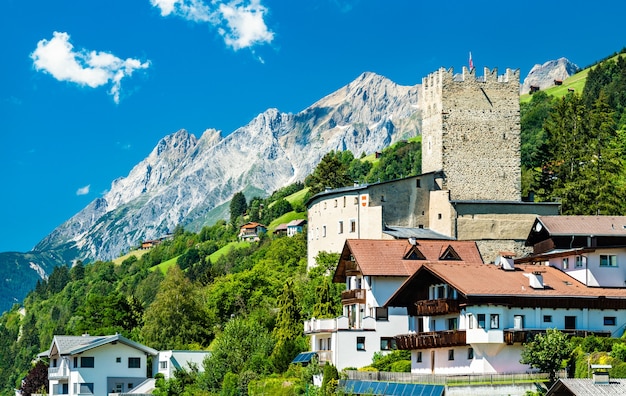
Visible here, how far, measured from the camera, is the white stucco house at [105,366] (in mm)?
83188

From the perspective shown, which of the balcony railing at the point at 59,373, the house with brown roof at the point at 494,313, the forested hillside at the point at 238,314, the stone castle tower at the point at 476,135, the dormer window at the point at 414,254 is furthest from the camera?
the balcony railing at the point at 59,373

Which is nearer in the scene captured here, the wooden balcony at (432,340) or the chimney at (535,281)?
the wooden balcony at (432,340)

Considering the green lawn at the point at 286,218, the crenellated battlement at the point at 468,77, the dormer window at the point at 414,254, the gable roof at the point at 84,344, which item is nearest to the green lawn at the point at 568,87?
the green lawn at the point at 286,218

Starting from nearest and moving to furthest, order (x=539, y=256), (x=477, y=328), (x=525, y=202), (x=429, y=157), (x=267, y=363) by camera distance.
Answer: (x=477, y=328)
(x=539, y=256)
(x=267, y=363)
(x=525, y=202)
(x=429, y=157)

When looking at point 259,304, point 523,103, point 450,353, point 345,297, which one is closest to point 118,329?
point 259,304

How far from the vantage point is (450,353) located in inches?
2030

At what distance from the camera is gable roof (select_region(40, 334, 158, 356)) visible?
83.2m

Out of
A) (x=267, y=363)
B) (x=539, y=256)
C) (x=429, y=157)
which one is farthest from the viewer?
(x=429, y=157)

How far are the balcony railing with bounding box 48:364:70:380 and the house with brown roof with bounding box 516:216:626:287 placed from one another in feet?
132

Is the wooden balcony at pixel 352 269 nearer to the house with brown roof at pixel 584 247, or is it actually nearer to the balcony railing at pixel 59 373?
the house with brown roof at pixel 584 247

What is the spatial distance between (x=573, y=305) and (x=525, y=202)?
29.6 m

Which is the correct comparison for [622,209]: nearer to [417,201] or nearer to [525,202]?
[525,202]

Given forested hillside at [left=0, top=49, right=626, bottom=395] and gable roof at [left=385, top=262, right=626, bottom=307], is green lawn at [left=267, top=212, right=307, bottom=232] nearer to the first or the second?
forested hillside at [left=0, top=49, right=626, bottom=395]

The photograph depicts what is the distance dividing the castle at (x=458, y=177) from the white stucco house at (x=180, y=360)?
1457cm
